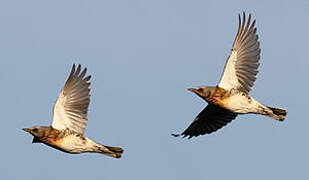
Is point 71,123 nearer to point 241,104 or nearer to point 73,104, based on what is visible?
point 73,104

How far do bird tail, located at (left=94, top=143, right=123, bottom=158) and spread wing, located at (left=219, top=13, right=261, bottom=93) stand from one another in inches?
121

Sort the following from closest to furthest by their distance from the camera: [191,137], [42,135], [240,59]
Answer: [42,135] < [240,59] < [191,137]

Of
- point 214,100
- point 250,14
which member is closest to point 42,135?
point 214,100

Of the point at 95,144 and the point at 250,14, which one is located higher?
the point at 250,14

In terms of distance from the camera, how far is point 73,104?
2388cm

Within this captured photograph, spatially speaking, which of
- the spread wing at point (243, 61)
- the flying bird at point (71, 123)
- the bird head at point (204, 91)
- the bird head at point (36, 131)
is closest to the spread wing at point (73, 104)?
the flying bird at point (71, 123)

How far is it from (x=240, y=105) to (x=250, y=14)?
2605mm

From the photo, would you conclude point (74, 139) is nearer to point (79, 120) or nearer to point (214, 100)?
point (79, 120)

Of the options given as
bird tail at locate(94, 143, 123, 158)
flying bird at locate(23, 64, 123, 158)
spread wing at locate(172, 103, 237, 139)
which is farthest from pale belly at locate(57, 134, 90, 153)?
spread wing at locate(172, 103, 237, 139)

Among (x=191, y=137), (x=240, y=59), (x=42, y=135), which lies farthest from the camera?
(x=191, y=137)

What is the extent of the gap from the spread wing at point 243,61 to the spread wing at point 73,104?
3.52m

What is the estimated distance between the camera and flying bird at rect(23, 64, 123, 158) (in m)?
23.5

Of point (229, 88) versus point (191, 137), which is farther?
point (191, 137)

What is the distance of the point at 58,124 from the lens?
23750 mm
